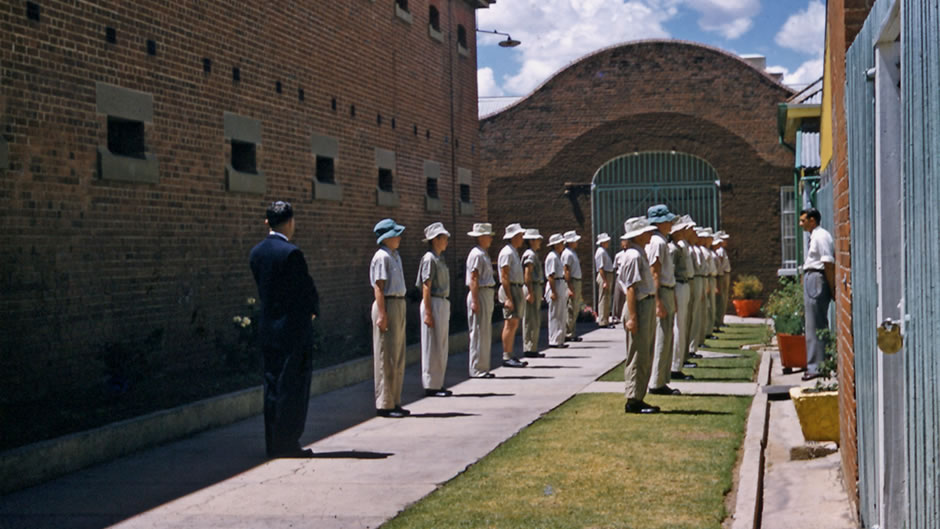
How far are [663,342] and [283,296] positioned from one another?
194 inches

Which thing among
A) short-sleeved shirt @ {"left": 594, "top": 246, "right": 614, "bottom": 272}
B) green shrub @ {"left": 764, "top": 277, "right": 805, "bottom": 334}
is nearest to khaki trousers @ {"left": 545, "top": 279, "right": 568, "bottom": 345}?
green shrub @ {"left": 764, "top": 277, "right": 805, "bottom": 334}

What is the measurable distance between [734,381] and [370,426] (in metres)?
5.29

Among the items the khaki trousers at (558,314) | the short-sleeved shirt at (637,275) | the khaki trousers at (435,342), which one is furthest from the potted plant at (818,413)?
the khaki trousers at (558,314)

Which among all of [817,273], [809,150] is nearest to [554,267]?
[809,150]

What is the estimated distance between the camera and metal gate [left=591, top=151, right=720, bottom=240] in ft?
99.9

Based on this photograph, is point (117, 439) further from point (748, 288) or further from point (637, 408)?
point (748, 288)

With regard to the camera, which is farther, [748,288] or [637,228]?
[748,288]

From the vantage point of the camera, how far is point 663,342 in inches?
489

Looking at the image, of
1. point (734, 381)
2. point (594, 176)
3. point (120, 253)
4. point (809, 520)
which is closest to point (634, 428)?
point (809, 520)

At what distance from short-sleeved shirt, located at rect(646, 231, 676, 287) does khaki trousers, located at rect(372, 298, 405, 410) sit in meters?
2.82

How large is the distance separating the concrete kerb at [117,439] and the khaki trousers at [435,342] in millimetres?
2008

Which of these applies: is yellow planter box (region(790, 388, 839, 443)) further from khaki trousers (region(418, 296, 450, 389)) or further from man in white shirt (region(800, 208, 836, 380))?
khaki trousers (region(418, 296, 450, 389))

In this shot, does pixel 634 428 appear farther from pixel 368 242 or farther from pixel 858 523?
pixel 368 242

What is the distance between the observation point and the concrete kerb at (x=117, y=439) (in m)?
7.95
